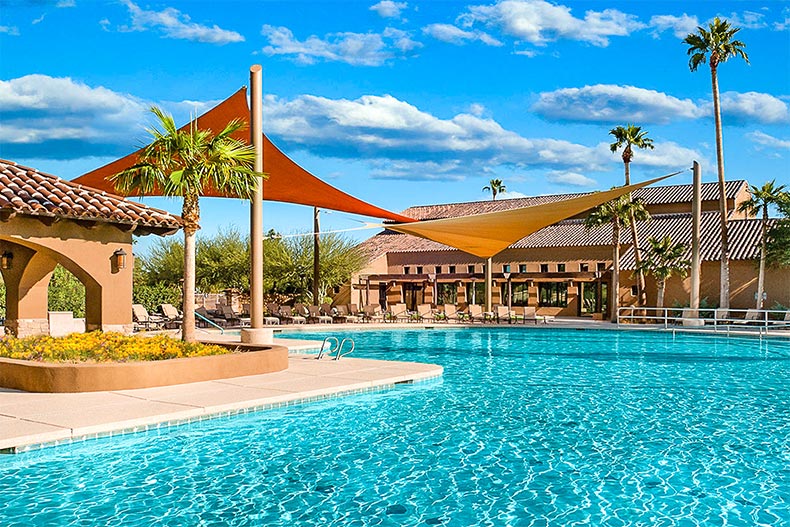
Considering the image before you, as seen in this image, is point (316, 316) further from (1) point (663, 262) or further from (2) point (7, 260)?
(1) point (663, 262)

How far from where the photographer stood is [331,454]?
743 centimetres

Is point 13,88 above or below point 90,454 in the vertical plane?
above

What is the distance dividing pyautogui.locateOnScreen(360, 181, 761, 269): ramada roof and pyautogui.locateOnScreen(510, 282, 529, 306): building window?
7.18 feet

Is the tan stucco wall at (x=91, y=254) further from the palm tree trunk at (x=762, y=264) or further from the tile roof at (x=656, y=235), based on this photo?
the tile roof at (x=656, y=235)

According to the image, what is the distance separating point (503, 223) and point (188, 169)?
715 cm

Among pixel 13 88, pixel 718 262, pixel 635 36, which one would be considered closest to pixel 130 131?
pixel 13 88

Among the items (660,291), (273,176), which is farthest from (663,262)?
(273,176)

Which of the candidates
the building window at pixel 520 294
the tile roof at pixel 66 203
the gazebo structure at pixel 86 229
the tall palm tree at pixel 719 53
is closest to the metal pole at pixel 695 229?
the tall palm tree at pixel 719 53

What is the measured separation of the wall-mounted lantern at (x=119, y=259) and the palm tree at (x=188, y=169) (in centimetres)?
152

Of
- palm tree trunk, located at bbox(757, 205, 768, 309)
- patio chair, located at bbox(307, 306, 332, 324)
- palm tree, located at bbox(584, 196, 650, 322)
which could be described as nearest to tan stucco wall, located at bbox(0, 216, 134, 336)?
patio chair, located at bbox(307, 306, 332, 324)

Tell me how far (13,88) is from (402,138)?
18014 mm

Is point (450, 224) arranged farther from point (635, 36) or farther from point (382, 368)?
point (635, 36)

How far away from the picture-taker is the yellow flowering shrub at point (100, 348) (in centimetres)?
1025

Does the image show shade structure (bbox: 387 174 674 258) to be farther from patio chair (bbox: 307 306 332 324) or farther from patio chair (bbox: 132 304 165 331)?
patio chair (bbox: 307 306 332 324)
